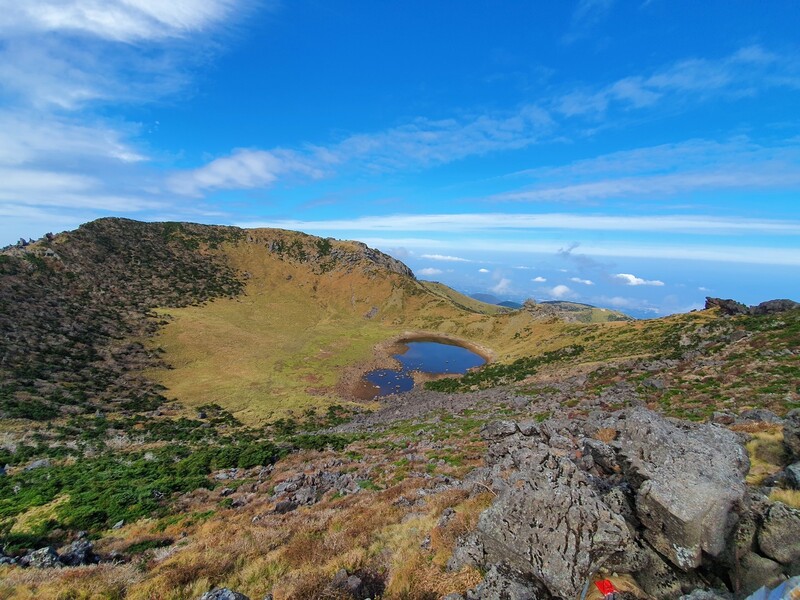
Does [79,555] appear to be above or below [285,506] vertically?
above

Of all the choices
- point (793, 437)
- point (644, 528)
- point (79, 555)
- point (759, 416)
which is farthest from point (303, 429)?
point (793, 437)

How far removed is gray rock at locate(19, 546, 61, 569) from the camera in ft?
43.4

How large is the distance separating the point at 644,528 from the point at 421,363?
6543 cm

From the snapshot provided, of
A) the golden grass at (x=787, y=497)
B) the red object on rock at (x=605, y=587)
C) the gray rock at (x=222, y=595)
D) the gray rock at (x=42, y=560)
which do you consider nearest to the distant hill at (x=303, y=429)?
the golden grass at (x=787, y=497)

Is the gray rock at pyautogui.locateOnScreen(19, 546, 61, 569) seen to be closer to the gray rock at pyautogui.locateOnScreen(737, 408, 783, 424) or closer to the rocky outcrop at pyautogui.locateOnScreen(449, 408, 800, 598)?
the rocky outcrop at pyautogui.locateOnScreen(449, 408, 800, 598)

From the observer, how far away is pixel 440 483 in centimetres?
1900

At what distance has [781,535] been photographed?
23.5 feet

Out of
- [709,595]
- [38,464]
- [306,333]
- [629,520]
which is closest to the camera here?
[709,595]

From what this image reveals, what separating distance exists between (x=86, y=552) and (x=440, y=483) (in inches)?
623

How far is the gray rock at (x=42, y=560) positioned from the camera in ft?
43.4

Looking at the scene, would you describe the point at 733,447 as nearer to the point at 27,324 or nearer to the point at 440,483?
the point at 440,483

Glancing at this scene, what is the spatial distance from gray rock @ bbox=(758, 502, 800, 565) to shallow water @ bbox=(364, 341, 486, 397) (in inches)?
2013

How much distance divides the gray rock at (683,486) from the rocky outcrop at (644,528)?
0.02m

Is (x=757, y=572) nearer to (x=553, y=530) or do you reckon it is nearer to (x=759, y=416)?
(x=553, y=530)
